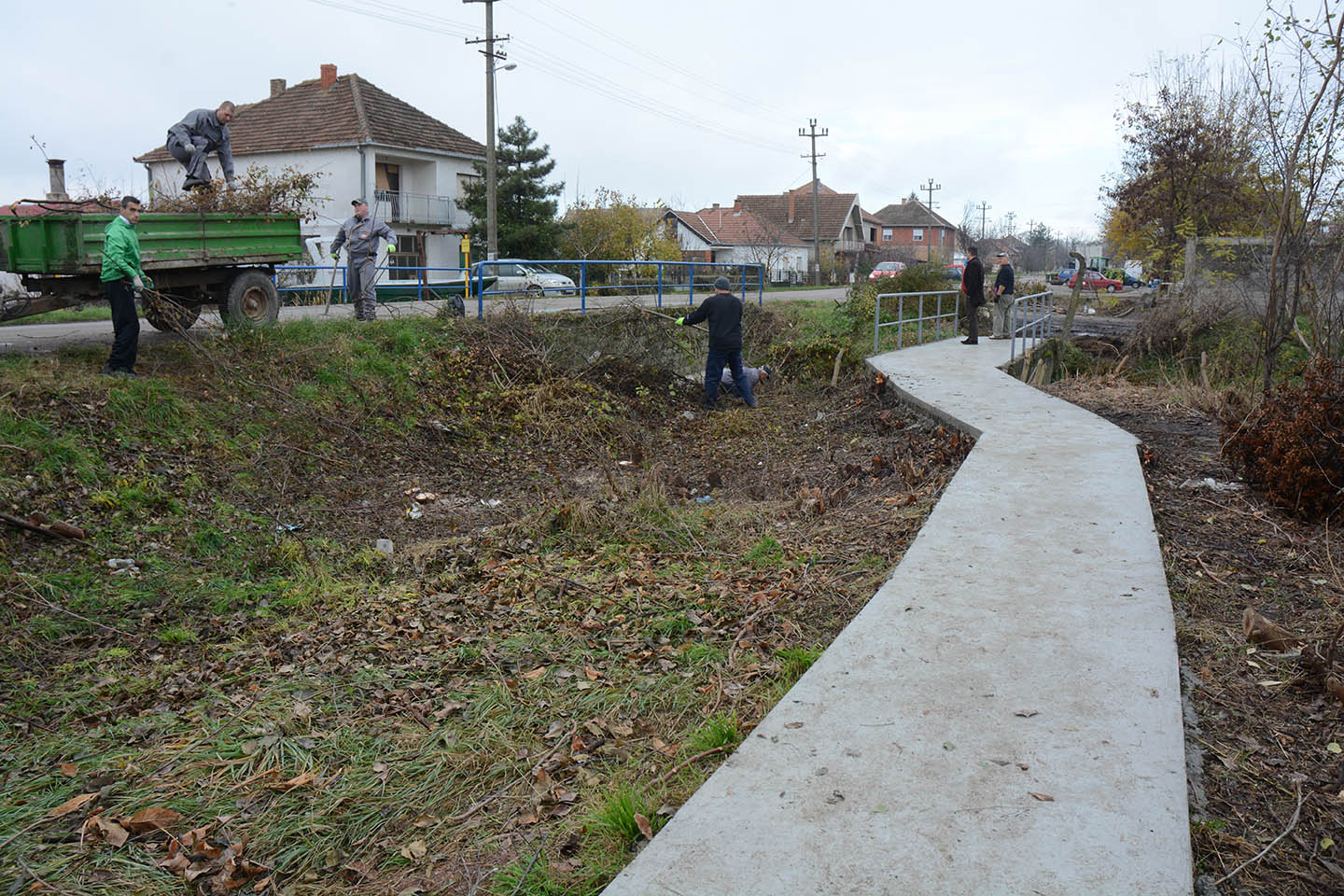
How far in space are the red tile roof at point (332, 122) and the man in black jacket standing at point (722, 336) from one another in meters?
26.3

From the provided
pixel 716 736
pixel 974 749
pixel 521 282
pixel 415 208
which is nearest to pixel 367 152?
pixel 415 208

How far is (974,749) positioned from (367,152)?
1454 inches

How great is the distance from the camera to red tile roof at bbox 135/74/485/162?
3612 cm

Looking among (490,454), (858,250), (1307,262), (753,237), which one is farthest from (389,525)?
(858,250)

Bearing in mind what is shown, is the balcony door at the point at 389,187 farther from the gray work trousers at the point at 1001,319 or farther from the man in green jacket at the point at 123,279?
the man in green jacket at the point at 123,279

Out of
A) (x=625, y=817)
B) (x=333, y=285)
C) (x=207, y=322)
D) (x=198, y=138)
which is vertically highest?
(x=198, y=138)

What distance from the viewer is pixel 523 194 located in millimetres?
38219

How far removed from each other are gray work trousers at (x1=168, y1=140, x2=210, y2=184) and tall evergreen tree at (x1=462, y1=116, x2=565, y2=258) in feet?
88.3

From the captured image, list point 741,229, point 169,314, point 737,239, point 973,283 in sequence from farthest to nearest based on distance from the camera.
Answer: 1. point 741,229
2. point 737,239
3. point 973,283
4. point 169,314

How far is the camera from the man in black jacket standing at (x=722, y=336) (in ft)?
43.6

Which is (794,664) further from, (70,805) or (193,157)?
(193,157)

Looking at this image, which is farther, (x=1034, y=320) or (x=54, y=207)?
(x=1034, y=320)

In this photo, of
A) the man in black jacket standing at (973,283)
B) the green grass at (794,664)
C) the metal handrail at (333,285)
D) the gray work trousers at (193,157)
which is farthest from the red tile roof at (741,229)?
the green grass at (794,664)

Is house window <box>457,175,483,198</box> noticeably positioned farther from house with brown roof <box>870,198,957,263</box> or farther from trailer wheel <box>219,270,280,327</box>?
house with brown roof <box>870,198,957,263</box>
